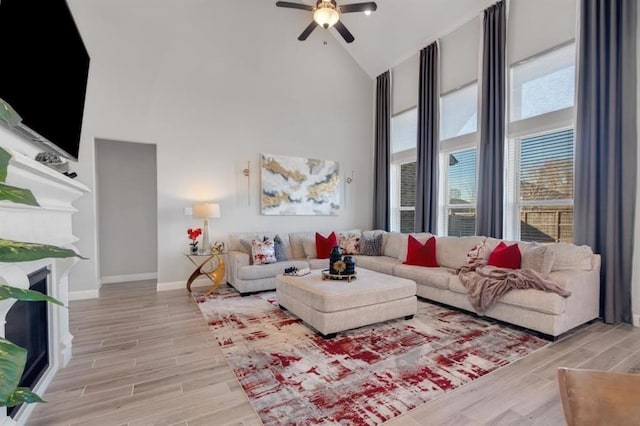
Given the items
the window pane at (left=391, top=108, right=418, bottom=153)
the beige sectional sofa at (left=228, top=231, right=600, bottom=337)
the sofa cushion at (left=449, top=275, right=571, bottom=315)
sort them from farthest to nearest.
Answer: the window pane at (left=391, top=108, right=418, bottom=153)
the beige sectional sofa at (left=228, top=231, right=600, bottom=337)
the sofa cushion at (left=449, top=275, right=571, bottom=315)

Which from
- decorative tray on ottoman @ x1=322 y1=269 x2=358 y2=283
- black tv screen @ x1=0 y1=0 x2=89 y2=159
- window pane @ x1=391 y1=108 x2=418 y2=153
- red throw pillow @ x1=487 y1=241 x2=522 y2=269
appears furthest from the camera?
window pane @ x1=391 y1=108 x2=418 y2=153

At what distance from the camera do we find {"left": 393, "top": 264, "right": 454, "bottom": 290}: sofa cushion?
3.66 m

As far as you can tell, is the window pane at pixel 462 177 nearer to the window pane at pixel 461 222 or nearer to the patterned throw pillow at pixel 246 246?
the window pane at pixel 461 222

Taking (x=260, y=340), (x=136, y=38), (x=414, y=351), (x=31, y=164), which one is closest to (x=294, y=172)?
(x=136, y=38)

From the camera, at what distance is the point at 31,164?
1.40 meters

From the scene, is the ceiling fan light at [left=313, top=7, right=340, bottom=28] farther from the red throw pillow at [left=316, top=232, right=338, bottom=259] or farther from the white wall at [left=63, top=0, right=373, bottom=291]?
the red throw pillow at [left=316, top=232, right=338, bottom=259]

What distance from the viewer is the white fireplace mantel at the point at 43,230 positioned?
1277mm

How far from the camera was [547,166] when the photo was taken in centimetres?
390

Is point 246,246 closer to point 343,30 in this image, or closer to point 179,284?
point 179,284

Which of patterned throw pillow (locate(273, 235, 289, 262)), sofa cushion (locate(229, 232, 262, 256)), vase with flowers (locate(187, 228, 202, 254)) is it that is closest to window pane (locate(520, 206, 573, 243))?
patterned throw pillow (locate(273, 235, 289, 262))

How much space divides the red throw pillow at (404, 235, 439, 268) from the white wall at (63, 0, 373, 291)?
208 centimetres

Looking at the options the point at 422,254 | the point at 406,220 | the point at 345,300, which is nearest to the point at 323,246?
the point at 422,254

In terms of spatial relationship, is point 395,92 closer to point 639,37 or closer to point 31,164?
point 639,37

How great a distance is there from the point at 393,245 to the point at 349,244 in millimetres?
749
